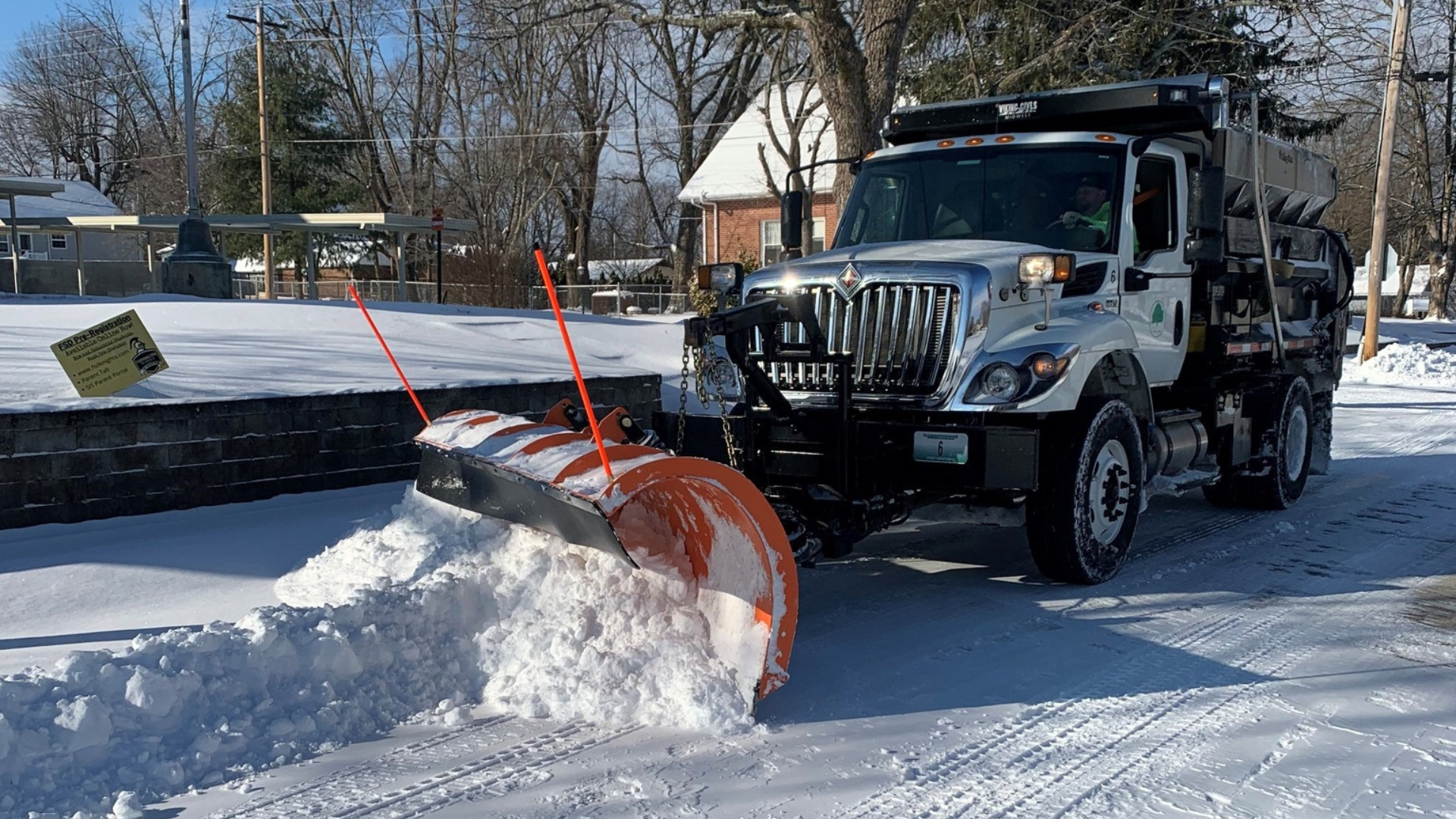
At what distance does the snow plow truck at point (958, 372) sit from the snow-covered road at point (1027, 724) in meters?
0.41

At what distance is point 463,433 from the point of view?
17.6ft

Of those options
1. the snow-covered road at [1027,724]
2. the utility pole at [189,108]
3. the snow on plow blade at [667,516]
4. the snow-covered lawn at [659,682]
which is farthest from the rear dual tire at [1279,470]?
the utility pole at [189,108]

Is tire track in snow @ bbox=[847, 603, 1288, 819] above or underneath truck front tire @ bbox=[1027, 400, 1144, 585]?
underneath

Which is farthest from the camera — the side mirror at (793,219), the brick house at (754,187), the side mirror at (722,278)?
the brick house at (754,187)

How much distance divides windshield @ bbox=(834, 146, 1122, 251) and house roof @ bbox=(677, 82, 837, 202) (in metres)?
28.4

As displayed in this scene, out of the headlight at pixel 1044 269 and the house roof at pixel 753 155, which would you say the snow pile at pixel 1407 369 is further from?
the house roof at pixel 753 155

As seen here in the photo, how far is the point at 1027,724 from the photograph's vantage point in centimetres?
433

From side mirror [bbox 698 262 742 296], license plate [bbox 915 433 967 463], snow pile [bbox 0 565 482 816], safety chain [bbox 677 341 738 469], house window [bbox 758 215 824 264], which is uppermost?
house window [bbox 758 215 824 264]

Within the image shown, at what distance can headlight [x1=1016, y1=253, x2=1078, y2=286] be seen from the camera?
19.4 ft

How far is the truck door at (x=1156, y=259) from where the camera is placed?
270 inches

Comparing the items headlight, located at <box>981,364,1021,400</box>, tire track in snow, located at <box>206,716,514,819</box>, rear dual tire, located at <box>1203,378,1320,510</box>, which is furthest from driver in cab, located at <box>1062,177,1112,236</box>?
tire track in snow, located at <box>206,716,514,819</box>

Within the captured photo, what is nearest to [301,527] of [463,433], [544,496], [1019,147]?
[463,433]

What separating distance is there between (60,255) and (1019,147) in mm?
51764

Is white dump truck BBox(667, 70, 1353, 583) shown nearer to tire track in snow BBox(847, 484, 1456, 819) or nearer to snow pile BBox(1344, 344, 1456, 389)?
tire track in snow BBox(847, 484, 1456, 819)
